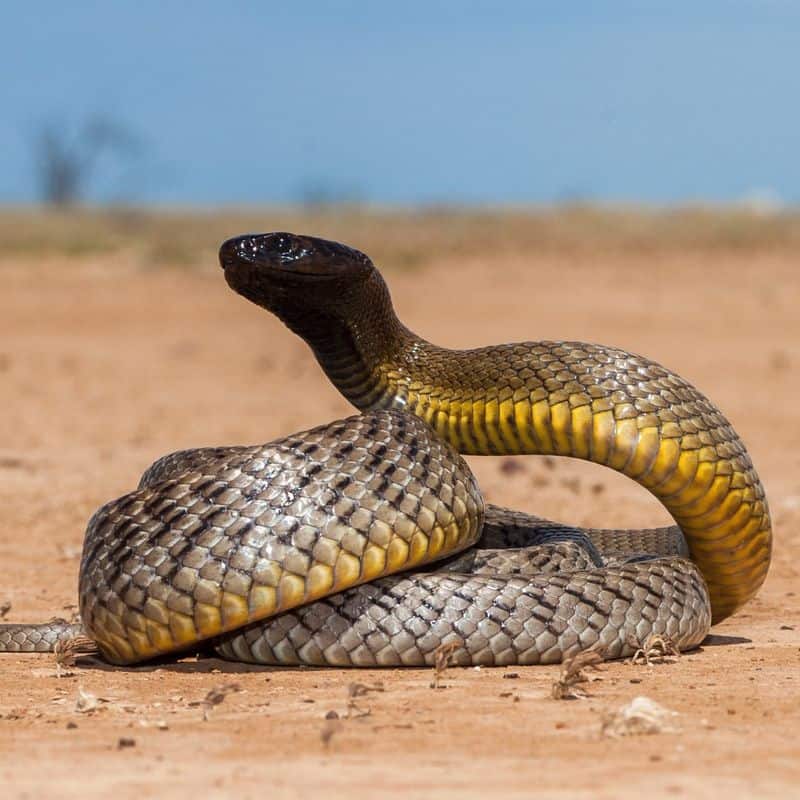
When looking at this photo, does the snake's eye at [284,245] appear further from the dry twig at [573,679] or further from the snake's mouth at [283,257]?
the dry twig at [573,679]

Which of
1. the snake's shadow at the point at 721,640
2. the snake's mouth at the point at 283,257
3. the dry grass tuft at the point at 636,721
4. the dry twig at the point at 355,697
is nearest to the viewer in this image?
the dry grass tuft at the point at 636,721

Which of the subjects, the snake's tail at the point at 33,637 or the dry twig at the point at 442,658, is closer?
the dry twig at the point at 442,658

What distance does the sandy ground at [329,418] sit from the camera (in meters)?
4.58

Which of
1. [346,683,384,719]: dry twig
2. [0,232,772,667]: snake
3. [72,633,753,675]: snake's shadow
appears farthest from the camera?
[72,633,753,675]: snake's shadow

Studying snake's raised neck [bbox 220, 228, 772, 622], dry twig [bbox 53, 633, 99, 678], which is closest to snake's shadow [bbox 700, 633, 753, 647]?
snake's raised neck [bbox 220, 228, 772, 622]

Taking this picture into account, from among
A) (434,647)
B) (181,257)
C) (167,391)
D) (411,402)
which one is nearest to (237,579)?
(434,647)

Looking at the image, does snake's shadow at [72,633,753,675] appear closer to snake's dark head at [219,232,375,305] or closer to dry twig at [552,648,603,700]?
dry twig at [552,648,603,700]

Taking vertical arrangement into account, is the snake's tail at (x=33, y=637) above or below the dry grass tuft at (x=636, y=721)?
below

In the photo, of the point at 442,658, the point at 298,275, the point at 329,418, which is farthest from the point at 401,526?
the point at 329,418

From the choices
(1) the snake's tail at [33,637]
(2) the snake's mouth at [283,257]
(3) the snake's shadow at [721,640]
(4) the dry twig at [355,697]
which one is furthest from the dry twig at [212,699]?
(3) the snake's shadow at [721,640]

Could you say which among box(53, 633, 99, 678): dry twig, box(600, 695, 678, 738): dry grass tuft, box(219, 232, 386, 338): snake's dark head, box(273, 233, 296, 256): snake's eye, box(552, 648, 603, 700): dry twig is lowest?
box(53, 633, 99, 678): dry twig

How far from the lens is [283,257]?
23.2ft

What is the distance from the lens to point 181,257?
108 ft

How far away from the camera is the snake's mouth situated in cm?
703
